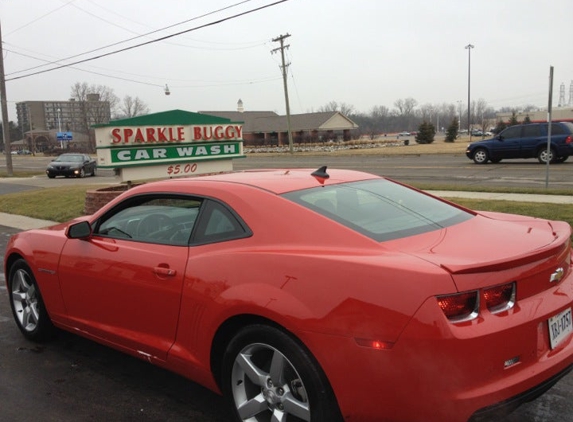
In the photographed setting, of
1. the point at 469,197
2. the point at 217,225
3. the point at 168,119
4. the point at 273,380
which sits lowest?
the point at 469,197

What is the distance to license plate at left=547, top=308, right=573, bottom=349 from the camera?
2.59 meters

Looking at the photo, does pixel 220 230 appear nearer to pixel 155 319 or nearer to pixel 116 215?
pixel 155 319

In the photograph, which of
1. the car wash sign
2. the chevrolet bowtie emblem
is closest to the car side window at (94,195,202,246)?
the chevrolet bowtie emblem

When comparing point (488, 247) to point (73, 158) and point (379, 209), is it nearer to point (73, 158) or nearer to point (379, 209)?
point (379, 209)

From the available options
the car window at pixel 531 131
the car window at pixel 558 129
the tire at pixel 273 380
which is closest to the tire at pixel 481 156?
the car window at pixel 531 131

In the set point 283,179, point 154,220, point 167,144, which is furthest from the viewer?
point 167,144

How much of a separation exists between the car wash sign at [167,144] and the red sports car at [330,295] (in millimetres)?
7484

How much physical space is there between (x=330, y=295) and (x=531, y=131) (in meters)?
22.3

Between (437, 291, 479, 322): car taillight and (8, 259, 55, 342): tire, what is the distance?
11.7ft

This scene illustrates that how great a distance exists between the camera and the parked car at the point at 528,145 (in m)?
20.8

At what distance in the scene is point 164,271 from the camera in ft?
10.7

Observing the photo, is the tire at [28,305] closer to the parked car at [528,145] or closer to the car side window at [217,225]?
the car side window at [217,225]

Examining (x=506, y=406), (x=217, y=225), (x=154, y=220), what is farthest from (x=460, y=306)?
(x=154, y=220)

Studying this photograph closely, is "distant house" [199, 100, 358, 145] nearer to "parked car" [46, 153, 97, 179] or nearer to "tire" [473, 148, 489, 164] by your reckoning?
"parked car" [46, 153, 97, 179]
